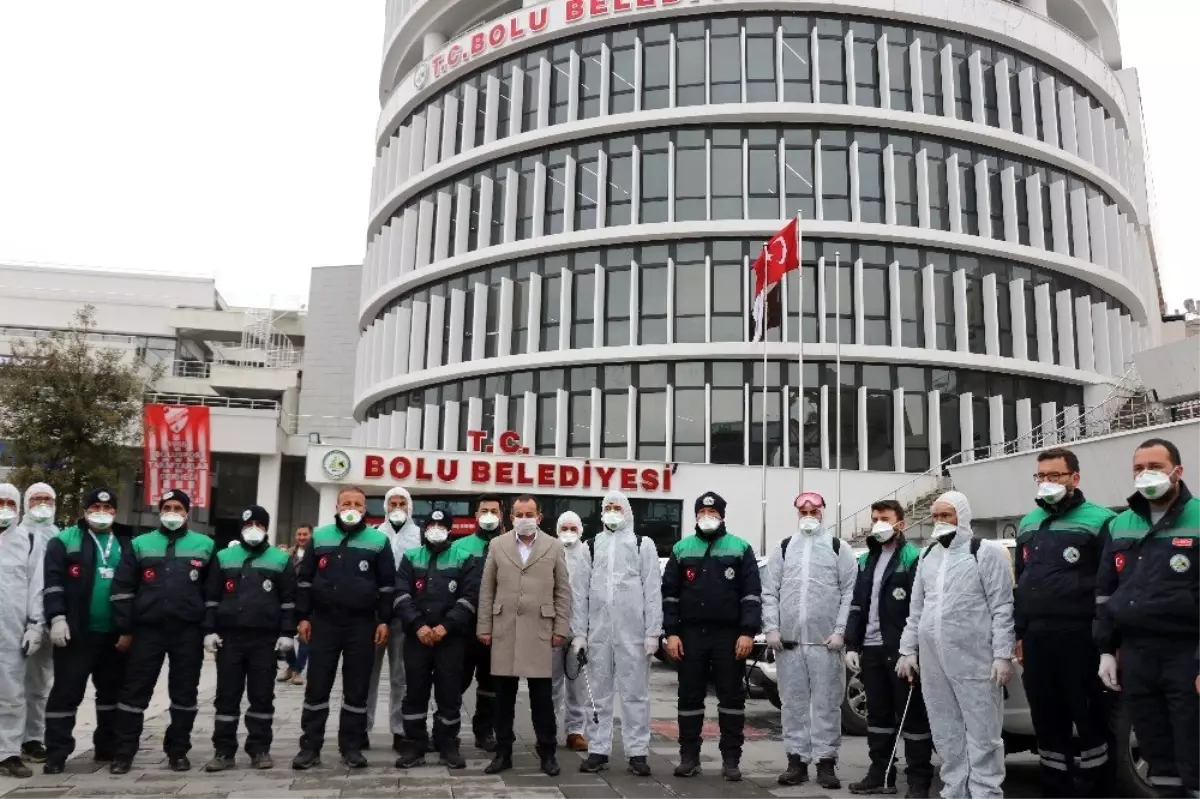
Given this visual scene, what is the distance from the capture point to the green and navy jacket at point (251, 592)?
788 cm

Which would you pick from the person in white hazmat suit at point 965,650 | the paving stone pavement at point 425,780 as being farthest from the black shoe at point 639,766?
the person in white hazmat suit at point 965,650

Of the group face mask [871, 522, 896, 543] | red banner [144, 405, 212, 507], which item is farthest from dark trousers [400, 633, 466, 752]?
red banner [144, 405, 212, 507]

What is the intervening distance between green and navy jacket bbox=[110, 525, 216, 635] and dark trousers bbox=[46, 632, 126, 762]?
0.29 meters

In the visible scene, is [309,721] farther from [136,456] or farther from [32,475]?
[136,456]

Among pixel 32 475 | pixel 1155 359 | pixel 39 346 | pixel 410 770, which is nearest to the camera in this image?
pixel 410 770

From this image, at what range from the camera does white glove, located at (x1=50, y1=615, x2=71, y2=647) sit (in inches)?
298

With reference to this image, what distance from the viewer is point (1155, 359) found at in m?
22.3

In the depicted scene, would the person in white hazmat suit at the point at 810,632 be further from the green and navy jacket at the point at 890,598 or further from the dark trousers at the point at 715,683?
the dark trousers at the point at 715,683

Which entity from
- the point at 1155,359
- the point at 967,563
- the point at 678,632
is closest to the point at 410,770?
the point at 678,632

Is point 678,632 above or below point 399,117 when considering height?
below

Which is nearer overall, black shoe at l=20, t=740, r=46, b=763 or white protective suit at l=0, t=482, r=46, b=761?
white protective suit at l=0, t=482, r=46, b=761

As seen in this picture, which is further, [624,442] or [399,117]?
[399,117]

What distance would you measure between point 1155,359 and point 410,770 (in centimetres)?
2068

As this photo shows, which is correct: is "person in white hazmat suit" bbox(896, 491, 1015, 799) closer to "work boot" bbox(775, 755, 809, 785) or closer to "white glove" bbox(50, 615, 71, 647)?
"work boot" bbox(775, 755, 809, 785)
